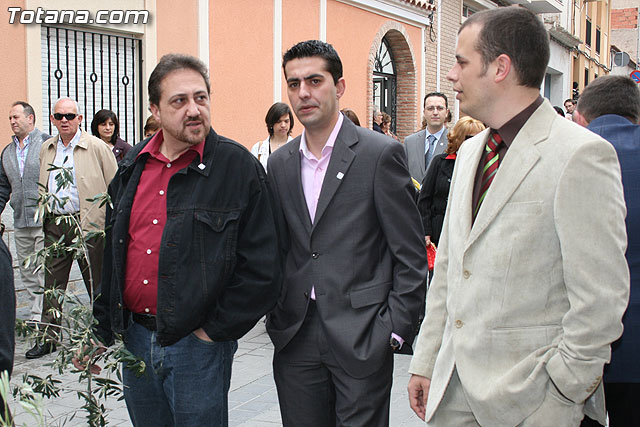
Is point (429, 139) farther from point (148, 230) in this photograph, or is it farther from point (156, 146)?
point (148, 230)

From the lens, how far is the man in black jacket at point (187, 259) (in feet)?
9.36

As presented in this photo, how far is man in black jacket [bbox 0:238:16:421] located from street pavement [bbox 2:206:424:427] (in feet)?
6.17

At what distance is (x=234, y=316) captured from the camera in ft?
9.45

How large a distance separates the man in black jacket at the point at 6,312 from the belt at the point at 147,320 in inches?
31.4

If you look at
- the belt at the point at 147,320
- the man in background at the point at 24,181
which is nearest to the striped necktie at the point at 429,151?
the man in background at the point at 24,181

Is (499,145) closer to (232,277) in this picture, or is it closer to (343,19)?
(232,277)

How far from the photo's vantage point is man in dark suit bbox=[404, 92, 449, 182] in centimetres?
756

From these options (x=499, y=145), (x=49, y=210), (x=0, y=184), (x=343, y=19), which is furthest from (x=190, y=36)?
(x=499, y=145)

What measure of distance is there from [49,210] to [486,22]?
1893mm

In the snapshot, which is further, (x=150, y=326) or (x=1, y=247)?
(x=150, y=326)

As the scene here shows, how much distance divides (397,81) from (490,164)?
1476 centimetres

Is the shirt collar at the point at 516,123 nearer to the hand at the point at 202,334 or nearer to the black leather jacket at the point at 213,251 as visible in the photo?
the black leather jacket at the point at 213,251

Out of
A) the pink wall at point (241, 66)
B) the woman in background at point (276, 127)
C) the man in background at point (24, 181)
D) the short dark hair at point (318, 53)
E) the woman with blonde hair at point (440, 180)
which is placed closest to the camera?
the short dark hair at point (318, 53)

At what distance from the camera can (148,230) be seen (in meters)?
2.99
